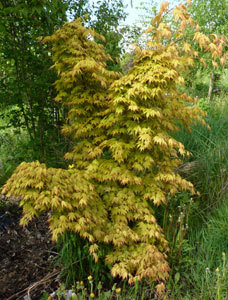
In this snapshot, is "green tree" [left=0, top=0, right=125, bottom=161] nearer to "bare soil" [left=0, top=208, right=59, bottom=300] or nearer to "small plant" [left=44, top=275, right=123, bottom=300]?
"bare soil" [left=0, top=208, right=59, bottom=300]

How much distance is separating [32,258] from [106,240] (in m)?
1.12

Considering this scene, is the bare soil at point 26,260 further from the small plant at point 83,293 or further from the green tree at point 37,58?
the green tree at point 37,58

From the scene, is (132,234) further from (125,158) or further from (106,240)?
(125,158)

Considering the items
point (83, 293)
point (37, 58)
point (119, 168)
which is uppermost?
point (37, 58)

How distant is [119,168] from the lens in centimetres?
274

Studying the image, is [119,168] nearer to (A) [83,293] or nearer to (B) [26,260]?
(A) [83,293]

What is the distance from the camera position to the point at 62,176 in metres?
2.41

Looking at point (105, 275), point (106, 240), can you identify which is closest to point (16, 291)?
point (105, 275)

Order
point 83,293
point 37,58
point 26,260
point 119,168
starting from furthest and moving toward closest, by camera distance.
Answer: point 37,58 < point 26,260 < point 119,168 < point 83,293

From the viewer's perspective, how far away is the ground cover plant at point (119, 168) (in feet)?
7.48

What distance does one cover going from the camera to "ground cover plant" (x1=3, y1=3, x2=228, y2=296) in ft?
7.48

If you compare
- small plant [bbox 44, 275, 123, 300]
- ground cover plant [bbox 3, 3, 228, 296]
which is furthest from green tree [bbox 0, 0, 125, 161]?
small plant [bbox 44, 275, 123, 300]

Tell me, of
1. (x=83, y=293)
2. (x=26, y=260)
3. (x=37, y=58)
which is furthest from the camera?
(x=37, y=58)

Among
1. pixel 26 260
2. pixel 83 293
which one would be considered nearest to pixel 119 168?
pixel 83 293
